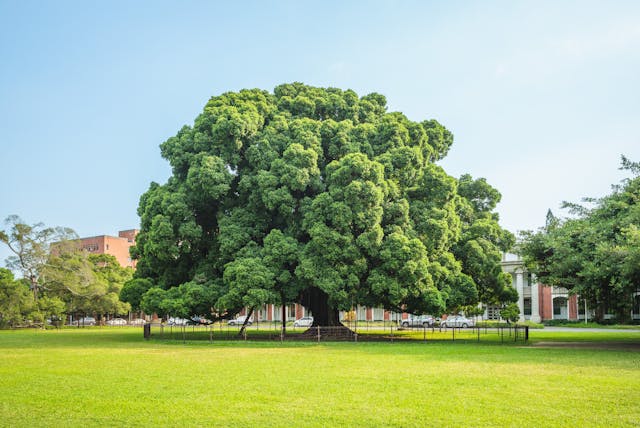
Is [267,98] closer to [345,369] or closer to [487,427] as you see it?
[345,369]

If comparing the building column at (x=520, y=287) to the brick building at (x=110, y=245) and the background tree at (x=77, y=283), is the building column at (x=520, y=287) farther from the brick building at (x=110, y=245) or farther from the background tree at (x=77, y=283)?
the brick building at (x=110, y=245)

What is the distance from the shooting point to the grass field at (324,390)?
34.6 feet

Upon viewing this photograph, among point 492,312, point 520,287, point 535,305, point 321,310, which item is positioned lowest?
point 492,312

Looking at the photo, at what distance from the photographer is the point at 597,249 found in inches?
872

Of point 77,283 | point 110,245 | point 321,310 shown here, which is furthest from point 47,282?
point 110,245

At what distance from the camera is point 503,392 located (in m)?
13.1

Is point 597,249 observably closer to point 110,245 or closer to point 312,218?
point 312,218

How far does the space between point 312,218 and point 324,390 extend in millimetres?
16361

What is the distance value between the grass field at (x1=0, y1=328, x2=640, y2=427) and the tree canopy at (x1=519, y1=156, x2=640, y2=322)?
333 centimetres

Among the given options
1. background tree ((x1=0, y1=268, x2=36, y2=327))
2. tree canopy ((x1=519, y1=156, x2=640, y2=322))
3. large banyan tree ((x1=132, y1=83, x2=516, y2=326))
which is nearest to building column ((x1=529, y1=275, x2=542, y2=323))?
large banyan tree ((x1=132, y1=83, x2=516, y2=326))

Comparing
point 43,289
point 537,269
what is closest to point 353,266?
point 537,269

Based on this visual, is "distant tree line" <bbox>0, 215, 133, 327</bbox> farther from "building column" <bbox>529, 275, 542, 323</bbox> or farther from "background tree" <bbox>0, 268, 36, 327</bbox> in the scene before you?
"building column" <bbox>529, 275, 542, 323</bbox>

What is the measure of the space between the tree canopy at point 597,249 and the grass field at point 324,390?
3327mm

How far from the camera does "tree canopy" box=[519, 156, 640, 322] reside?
21922mm
